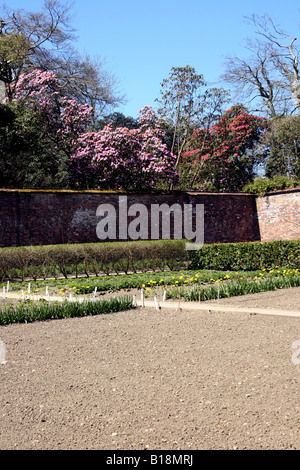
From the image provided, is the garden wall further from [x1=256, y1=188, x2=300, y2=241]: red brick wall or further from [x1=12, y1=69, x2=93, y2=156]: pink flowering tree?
[x1=12, y1=69, x2=93, y2=156]: pink flowering tree

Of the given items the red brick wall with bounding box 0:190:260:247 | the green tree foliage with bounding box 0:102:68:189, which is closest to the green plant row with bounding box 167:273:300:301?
the red brick wall with bounding box 0:190:260:247

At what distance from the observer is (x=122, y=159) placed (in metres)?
17.5

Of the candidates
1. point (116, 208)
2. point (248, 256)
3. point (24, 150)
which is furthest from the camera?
point (24, 150)

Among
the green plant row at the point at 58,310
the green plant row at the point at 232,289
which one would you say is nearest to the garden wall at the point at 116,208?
the green plant row at the point at 232,289

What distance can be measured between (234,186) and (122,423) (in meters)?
19.1

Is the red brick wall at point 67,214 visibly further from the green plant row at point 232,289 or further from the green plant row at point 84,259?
the green plant row at point 232,289

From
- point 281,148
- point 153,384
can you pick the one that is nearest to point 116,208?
point 281,148

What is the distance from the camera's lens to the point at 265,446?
9.35 ft

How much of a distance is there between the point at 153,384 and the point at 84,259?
25.1ft

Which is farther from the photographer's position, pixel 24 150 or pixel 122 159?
pixel 24 150

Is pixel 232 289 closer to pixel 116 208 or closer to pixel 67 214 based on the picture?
pixel 67 214

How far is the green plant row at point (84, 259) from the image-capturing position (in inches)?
429

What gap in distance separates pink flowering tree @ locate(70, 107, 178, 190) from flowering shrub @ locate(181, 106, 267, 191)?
3.14 m

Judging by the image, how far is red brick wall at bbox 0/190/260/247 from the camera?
1389cm
